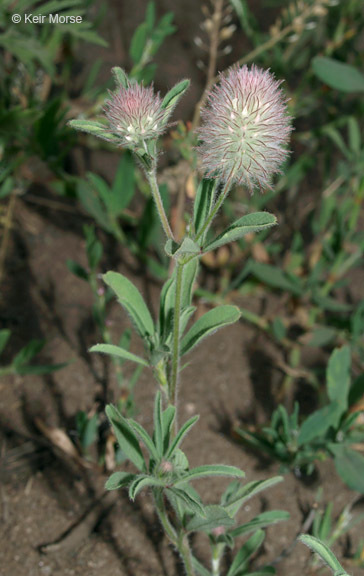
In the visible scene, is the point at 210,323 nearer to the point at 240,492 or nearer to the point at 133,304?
the point at 133,304

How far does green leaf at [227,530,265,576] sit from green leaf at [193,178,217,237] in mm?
734

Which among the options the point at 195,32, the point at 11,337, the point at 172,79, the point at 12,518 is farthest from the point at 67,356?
the point at 195,32

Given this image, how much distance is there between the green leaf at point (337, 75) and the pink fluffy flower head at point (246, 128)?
49.3 inches

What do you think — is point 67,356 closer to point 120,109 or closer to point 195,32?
point 120,109

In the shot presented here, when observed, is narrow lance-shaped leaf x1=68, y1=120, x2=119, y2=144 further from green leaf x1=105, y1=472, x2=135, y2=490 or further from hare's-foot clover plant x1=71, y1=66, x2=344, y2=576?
green leaf x1=105, y1=472, x2=135, y2=490

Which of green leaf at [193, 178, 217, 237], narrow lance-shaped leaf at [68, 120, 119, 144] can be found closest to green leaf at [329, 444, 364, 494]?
green leaf at [193, 178, 217, 237]

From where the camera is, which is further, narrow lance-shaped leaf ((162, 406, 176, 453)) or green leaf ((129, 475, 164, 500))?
narrow lance-shaped leaf ((162, 406, 176, 453))

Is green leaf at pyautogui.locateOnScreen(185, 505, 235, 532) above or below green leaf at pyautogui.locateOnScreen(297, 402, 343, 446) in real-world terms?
below

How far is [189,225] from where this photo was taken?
110cm

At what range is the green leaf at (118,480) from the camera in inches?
43.8

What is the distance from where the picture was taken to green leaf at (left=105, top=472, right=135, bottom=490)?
1.11 metres

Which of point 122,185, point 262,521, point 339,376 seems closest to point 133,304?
point 262,521

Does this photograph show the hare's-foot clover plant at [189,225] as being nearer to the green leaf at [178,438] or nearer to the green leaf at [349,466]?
the green leaf at [178,438]

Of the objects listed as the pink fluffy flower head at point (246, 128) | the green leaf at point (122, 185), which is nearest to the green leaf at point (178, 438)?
the pink fluffy flower head at point (246, 128)
